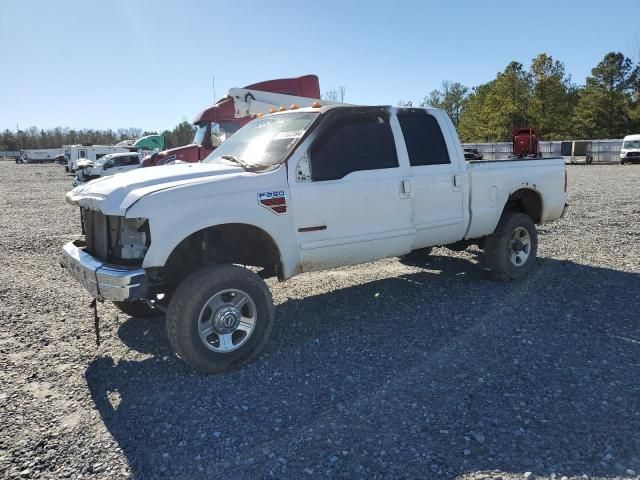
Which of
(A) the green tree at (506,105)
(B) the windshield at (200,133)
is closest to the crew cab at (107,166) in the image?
(B) the windshield at (200,133)

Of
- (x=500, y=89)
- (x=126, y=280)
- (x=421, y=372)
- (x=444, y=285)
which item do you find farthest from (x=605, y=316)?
(x=500, y=89)

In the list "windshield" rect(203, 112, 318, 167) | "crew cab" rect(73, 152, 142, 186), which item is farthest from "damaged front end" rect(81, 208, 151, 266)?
"crew cab" rect(73, 152, 142, 186)

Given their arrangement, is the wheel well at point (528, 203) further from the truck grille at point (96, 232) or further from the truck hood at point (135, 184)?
the truck grille at point (96, 232)

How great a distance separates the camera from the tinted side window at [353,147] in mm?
4820

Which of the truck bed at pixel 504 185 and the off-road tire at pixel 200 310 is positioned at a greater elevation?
the truck bed at pixel 504 185

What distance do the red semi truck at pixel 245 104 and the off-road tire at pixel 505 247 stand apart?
7.81m

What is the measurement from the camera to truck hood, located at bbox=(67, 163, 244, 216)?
393cm

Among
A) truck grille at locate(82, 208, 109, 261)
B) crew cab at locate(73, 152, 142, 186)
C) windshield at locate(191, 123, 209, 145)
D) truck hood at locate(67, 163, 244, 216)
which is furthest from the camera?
crew cab at locate(73, 152, 142, 186)

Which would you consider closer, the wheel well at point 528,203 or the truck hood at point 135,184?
the truck hood at point 135,184

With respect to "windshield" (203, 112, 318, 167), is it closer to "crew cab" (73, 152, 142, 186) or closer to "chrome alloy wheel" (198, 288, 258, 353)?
"chrome alloy wheel" (198, 288, 258, 353)

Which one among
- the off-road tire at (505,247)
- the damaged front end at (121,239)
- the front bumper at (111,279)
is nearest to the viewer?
the front bumper at (111,279)

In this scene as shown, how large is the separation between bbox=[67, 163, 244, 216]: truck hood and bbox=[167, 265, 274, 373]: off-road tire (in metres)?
0.74

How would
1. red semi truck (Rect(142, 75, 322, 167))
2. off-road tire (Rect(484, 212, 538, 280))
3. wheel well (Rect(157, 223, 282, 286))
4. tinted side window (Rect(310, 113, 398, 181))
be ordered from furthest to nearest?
1. red semi truck (Rect(142, 75, 322, 167))
2. off-road tire (Rect(484, 212, 538, 280))
3. tinted side window (Rect(310, 113, 398, 181))
4. wheel well (Rect(157, 223, 282, 286))

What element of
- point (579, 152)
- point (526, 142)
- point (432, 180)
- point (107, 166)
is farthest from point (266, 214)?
point (579, 152)
